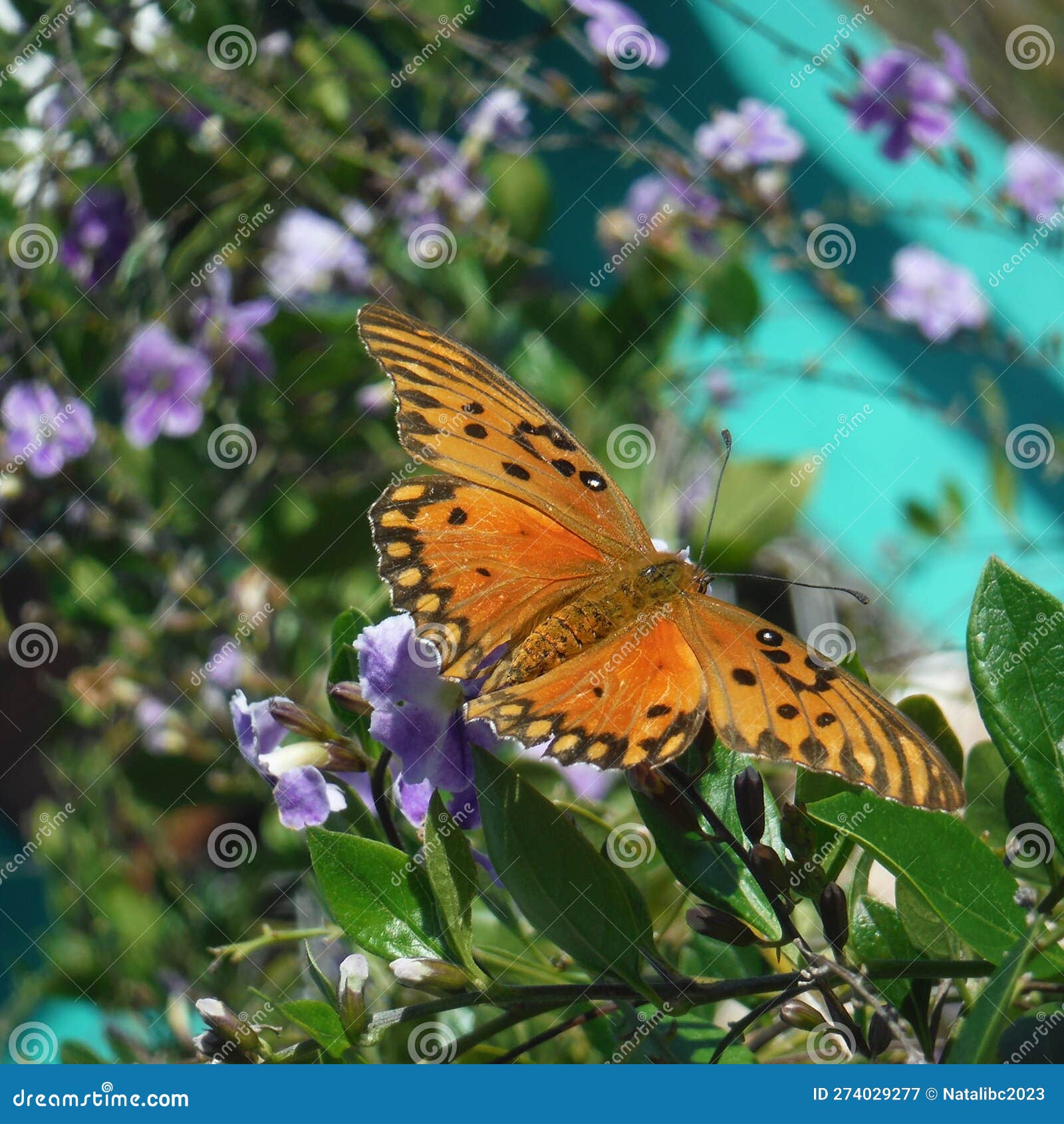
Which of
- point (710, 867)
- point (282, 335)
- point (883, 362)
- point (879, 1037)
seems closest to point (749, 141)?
point (883, 362)

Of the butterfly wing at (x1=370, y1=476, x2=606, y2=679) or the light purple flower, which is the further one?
the light purple flower

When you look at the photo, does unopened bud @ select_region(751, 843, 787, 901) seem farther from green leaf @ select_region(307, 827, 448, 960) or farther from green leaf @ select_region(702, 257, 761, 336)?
green leaf @ select_region(702, 257, 761, 336)

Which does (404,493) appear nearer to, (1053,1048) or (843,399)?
(1053,1048)

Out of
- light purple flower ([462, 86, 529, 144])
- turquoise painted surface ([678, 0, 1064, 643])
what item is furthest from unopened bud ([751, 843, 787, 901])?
turquoise painted surface ([678, 0, 1064, 643])

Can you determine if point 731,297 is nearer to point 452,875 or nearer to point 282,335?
point 282,335

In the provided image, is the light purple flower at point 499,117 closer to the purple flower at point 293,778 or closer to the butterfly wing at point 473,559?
the butterfly wing at point 473,559

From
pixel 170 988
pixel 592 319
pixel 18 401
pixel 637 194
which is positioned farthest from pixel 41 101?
pixel 170 988
